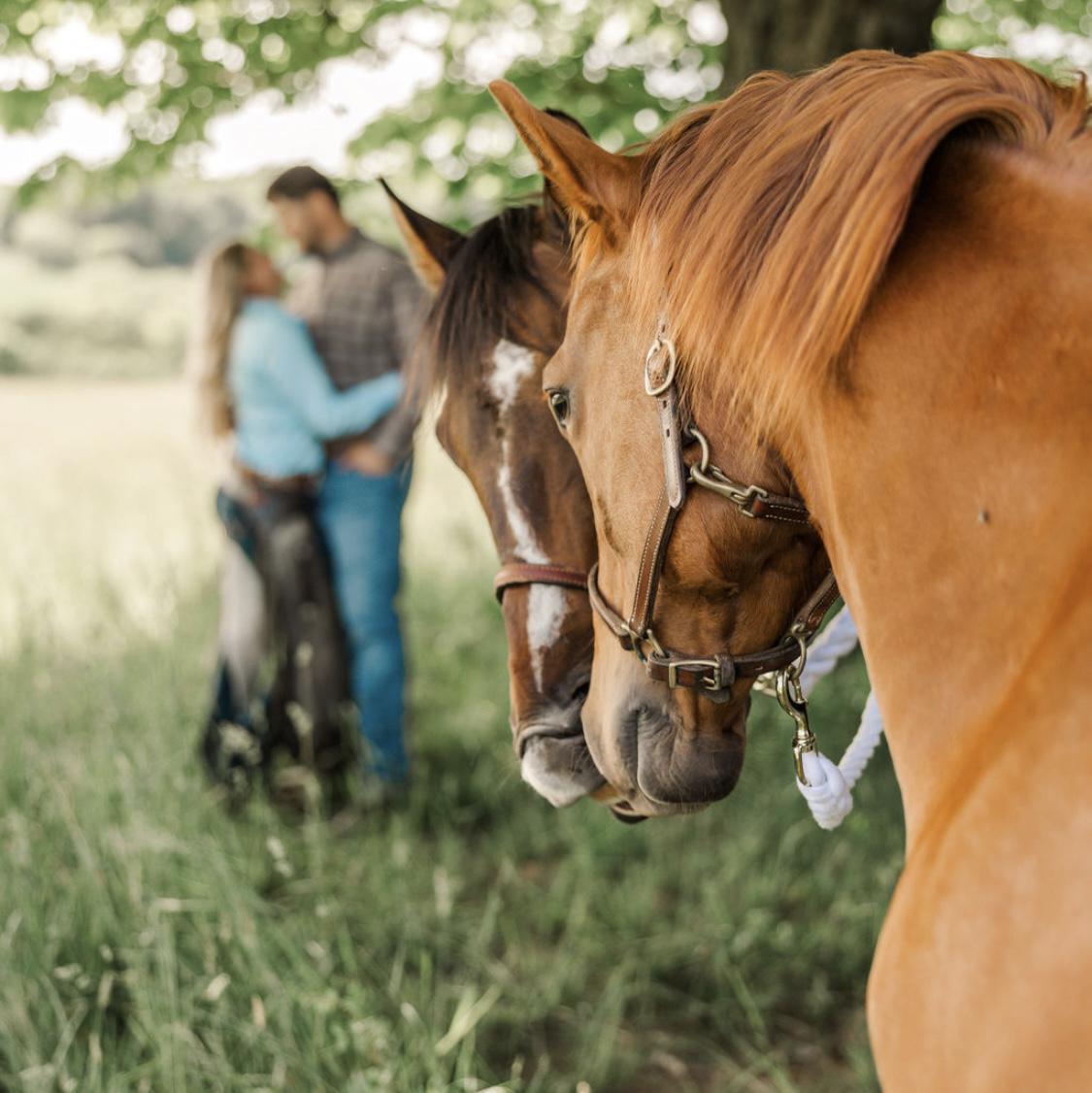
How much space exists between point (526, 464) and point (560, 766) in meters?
0.62

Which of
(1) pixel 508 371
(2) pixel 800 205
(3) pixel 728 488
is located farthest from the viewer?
(1) pixel 508 371

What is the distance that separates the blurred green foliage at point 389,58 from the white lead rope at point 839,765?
8.86 ft

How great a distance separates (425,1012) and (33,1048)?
99 centimetres

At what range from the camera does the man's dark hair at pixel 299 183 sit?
4520 millimetres

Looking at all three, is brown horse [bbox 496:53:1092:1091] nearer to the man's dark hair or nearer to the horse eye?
the horse eye

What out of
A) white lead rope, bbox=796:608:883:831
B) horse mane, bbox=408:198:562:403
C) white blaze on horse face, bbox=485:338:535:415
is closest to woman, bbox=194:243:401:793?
horse mane, bbox=408:198:562:403

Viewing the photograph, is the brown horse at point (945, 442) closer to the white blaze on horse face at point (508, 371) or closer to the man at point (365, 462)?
the white blaze on horse face at point (508, 371)

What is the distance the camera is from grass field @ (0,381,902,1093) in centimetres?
273

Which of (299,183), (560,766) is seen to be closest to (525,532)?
(560,766)

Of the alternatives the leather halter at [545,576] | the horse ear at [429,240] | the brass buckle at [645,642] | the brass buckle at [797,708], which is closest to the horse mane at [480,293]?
the horse ear at [429,240]

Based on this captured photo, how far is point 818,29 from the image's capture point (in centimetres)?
392

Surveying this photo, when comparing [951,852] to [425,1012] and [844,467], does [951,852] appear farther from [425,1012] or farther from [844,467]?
[425,1012]

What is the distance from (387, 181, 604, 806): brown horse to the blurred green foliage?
1941 millimetres

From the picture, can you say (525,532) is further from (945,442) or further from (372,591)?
(372,591)
